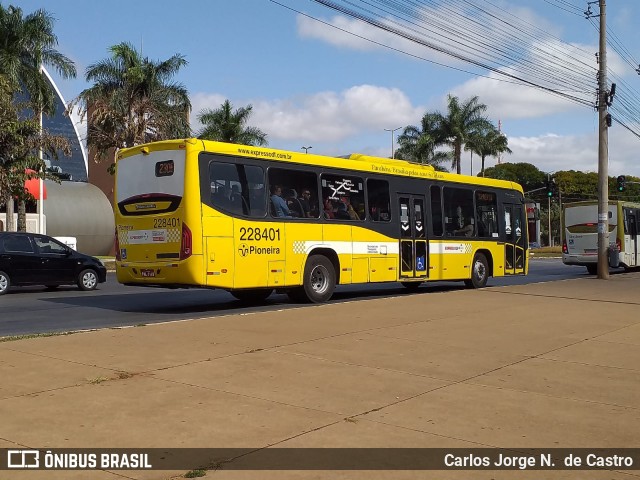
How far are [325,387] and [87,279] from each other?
48.4ft

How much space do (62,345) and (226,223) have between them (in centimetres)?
517

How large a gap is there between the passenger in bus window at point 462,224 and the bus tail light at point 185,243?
902cm

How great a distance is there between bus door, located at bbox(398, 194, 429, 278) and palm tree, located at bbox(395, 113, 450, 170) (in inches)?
1539

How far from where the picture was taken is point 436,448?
5.22m

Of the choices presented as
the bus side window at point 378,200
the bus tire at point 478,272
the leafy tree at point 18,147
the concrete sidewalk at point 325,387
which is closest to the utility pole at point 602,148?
the bus tire at point 478,272

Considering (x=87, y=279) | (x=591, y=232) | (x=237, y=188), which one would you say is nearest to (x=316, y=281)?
(x=237, y=188)

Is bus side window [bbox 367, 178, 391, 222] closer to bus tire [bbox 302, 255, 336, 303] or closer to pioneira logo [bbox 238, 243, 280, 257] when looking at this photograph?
bus tire [bbox 302, 255, 336, 303]

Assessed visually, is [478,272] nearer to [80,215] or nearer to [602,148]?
[602,148]

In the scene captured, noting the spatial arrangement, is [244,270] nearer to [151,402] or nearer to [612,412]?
[151,402]

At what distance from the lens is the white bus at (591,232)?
102 ft

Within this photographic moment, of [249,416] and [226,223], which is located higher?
[226,223]

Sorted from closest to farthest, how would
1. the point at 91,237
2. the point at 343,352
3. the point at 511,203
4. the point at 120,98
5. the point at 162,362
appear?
the point at 162,362 → the point at 343,352 → the point at 511,203 → the point at 120,98 → the point at 91,237

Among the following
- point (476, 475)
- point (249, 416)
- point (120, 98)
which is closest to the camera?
point (476, 475)

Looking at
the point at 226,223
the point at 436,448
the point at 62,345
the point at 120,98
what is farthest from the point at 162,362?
the point at 120,98
